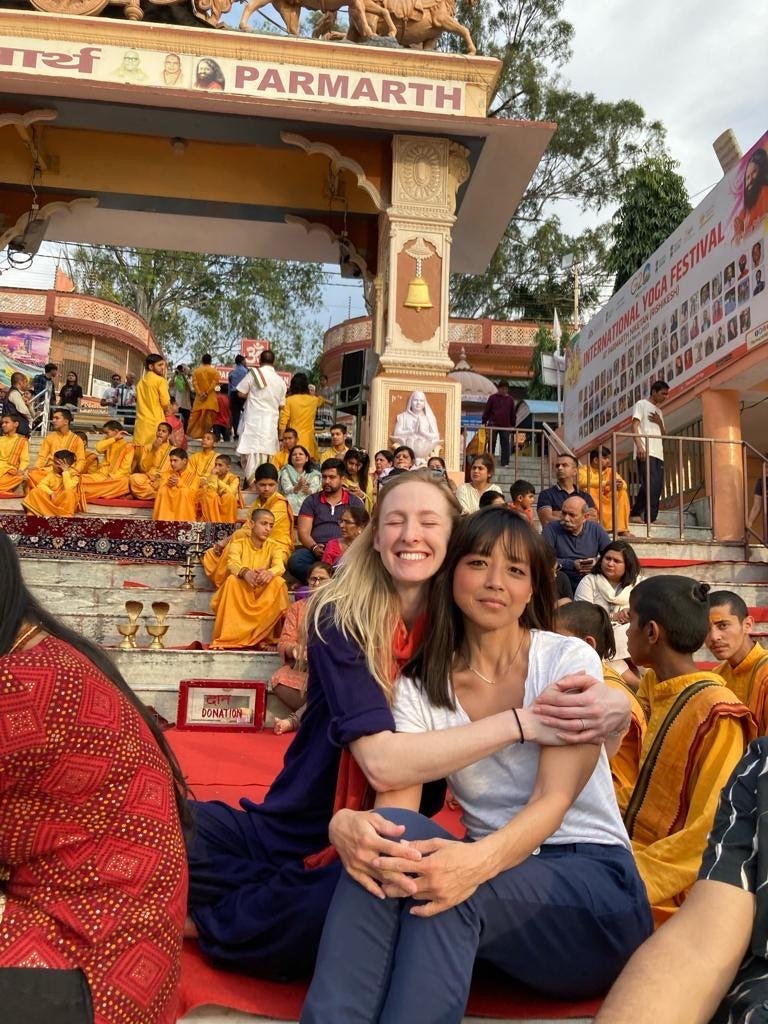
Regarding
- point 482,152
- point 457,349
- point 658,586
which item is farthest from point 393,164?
point 457,349

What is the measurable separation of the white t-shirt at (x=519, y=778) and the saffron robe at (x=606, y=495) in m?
6.31

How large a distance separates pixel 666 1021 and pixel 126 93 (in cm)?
1009

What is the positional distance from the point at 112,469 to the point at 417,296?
3784 millimetres

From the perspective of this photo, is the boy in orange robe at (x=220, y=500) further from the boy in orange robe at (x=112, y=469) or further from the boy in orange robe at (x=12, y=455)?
the boy in orange robe at (x=12, y=455)

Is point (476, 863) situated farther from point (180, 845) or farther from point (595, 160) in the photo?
point (595, 160)

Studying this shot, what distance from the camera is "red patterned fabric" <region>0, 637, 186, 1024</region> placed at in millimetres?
1383

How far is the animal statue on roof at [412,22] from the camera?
10.3 m

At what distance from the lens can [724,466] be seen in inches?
402

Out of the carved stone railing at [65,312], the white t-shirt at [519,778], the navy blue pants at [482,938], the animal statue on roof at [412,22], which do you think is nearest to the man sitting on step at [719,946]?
the navy blue pants at [482,938]

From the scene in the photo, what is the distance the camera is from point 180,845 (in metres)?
1.58

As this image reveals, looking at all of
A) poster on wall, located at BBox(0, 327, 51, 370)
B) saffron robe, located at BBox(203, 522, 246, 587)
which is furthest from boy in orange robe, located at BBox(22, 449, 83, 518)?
poster on wall, located at BBox(0, 327, 51, 370)

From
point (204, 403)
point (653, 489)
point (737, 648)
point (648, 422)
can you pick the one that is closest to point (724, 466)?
point (648, 422)

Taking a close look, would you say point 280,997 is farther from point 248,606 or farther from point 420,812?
point 248,606

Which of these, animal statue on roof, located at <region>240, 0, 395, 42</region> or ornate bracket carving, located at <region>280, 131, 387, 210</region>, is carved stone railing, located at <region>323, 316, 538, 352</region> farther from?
ornate bracket carving, located at <region>280, 131, 387, 210</region>
